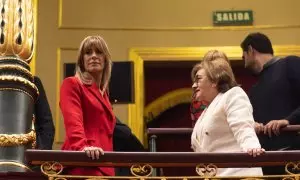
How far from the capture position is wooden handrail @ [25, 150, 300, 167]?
3.65 meters

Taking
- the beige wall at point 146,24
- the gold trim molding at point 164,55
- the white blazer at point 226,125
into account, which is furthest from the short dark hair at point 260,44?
the beige wall at point 146,24

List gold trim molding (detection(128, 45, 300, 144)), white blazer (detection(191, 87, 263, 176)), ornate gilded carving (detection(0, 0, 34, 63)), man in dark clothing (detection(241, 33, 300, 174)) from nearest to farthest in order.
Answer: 1. white blazer (detection(191, 87, 263, 176))
2. ornate gilded carving (detection(0, 0, 34, 63))
3. man in dark clothing (detection(241, 33, 300, 174))
4. gold trim molding (detection(128, 45, 300, 144))

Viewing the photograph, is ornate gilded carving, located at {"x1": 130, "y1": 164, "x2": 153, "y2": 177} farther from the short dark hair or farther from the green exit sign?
the green exit sign

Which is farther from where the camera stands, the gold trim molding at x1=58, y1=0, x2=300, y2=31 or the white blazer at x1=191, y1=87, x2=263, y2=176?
the gold trim molding at x1=58, y1=0, x2=300, y2=31

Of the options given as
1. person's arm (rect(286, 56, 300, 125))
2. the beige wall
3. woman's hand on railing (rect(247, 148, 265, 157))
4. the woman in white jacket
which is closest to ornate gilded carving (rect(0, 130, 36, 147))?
the woman in white jacket

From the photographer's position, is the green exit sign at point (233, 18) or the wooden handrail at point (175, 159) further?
the green exit sign at point (233, 18)

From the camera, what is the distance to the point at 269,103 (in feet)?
16.1

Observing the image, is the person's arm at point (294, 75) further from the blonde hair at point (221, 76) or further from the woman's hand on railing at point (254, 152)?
the woman's hand on railing at point (254, 152)

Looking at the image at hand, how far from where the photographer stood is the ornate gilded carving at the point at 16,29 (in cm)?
431

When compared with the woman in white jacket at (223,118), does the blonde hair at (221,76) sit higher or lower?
higher

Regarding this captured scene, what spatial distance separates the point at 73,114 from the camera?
3.96 m

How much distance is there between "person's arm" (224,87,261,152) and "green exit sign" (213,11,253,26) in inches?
230

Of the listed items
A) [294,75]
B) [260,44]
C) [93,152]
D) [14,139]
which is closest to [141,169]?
[93,152]

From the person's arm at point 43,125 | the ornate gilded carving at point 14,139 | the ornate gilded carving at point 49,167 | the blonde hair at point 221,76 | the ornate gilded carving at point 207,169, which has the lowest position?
the ornate gilded carving at point 207,169
